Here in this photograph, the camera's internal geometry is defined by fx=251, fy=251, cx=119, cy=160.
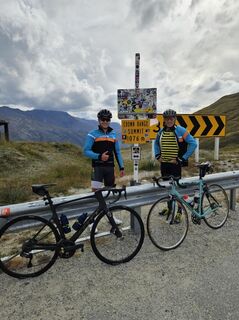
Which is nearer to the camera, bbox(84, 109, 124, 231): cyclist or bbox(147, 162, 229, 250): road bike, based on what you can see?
bbox(147, 162, 229, 250): road bike

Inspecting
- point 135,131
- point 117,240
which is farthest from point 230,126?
point 117,240

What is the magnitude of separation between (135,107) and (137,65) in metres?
0.93

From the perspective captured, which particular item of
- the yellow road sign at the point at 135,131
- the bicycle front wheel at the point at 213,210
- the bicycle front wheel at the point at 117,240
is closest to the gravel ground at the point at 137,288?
the bicycle front wheel at the point at 117,240

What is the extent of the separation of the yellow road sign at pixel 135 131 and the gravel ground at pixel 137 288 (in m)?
2.62

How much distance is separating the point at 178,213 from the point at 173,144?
1397 millimetres

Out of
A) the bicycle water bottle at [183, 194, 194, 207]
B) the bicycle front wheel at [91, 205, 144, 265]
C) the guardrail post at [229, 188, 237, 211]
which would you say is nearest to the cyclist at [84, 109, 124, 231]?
the bicycle front wheel at [91, 205, 144, 265]

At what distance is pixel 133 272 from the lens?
11.9 ft

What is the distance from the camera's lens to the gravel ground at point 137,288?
9.35 ft

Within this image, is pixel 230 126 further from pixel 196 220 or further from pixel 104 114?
pixel 104 114

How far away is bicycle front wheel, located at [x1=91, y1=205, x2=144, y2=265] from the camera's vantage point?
3869mm

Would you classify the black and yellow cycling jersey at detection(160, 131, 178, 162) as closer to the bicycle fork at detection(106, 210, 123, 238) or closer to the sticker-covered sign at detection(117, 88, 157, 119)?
the sticker-covered sign at detection(117, 88, 157, 119)

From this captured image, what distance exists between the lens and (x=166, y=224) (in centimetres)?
466

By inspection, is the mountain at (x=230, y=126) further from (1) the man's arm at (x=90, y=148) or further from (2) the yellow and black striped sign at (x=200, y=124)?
(1) the man's arm at (x=90, y=148)

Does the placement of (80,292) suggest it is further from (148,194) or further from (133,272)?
(148,194)
